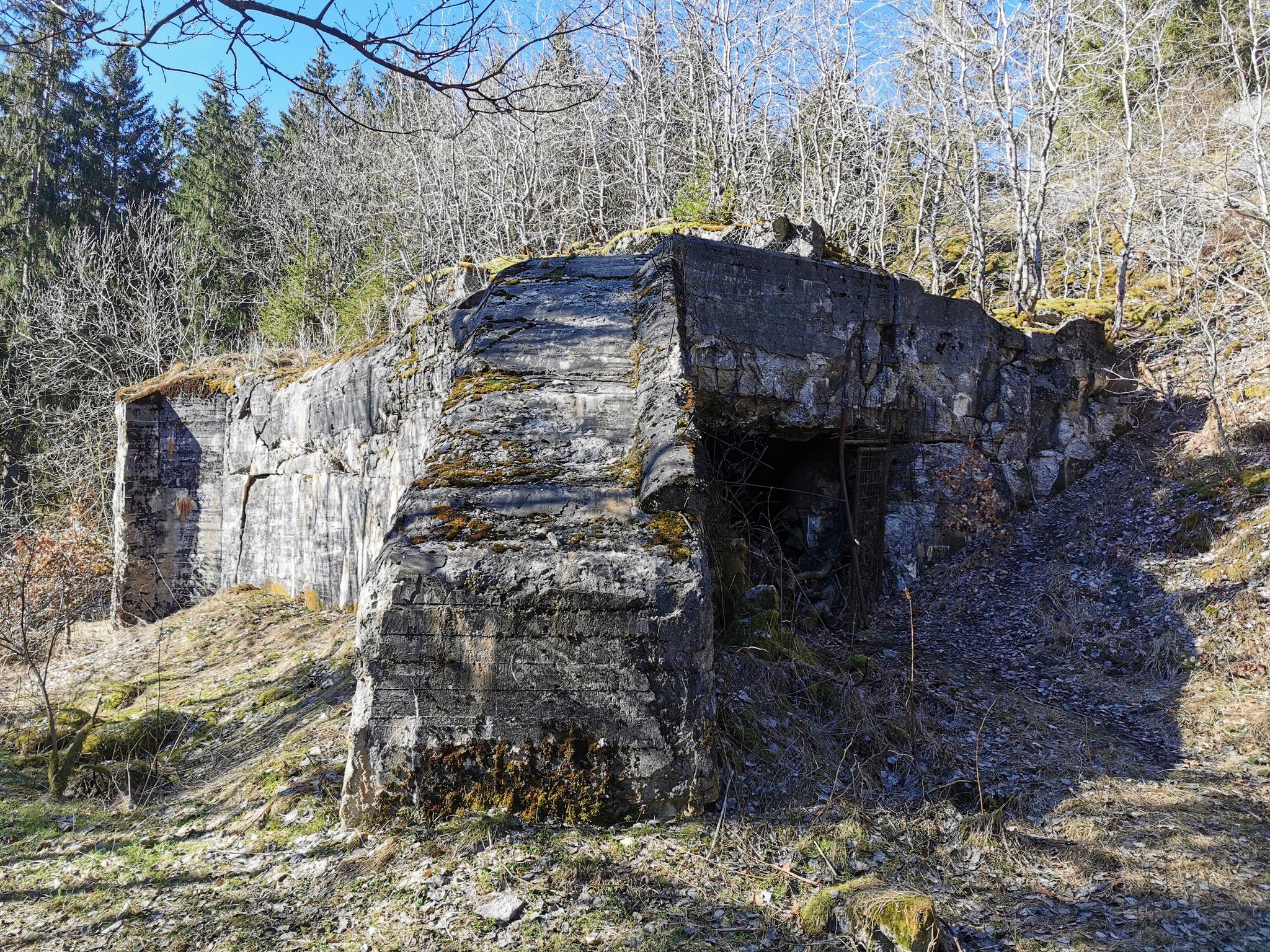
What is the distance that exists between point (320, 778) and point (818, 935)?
2.14 meters

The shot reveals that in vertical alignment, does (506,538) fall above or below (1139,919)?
above

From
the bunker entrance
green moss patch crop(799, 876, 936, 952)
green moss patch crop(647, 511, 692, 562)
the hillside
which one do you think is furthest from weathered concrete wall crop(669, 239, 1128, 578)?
green moss patch crop(799, 876, 936, 952)

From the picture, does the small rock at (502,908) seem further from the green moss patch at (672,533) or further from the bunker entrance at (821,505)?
the bunker entrance at (821,505)

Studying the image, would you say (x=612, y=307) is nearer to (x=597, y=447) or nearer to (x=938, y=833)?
(x=597, y=447)

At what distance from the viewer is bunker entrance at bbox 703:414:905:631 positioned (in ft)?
20.9

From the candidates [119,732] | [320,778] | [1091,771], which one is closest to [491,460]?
[320,778]

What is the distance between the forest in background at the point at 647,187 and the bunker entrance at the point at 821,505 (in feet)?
6.69

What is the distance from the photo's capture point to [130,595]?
30.9ft

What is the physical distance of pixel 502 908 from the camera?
2496 mm

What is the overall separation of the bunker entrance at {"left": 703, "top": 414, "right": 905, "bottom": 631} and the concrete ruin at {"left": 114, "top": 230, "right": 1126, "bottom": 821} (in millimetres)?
31

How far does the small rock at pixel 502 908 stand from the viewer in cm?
247

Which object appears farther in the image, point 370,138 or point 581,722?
point 370,138

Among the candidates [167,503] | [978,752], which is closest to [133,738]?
[978,752]

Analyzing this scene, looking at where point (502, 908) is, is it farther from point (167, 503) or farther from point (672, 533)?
point (167, 503)
